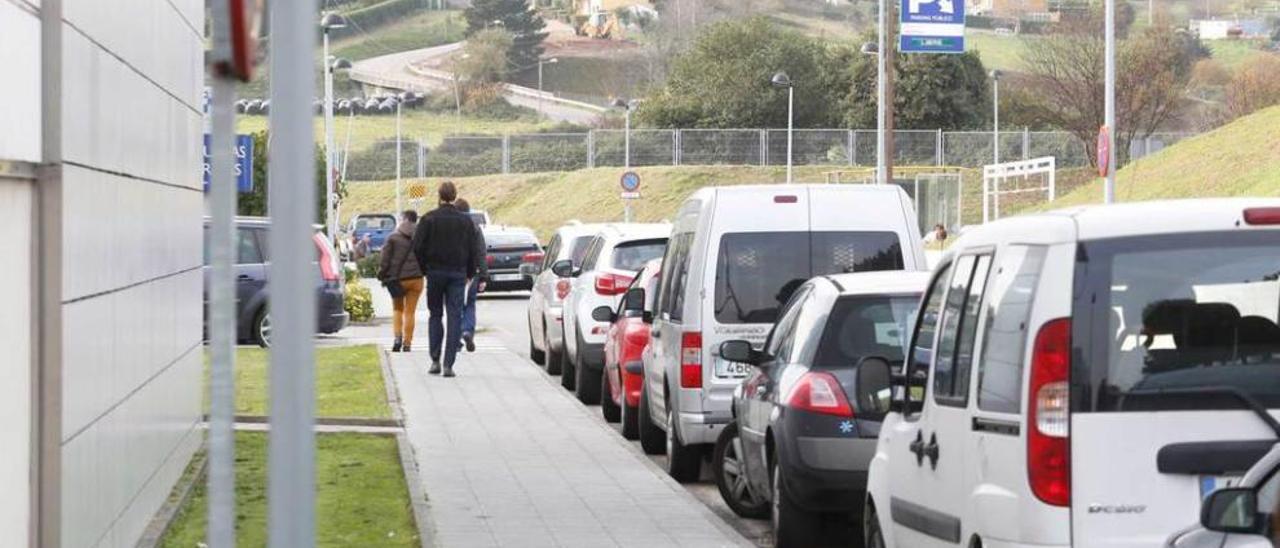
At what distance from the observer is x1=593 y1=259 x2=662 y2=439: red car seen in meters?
17.2

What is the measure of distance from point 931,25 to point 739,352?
25781mm

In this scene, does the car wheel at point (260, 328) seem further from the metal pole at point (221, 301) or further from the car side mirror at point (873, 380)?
the metal pole at point (221, 301)

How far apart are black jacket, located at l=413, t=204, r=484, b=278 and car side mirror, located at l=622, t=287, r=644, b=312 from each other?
4.73 metres

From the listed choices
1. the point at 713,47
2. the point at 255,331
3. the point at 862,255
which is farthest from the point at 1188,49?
the point at 862,255

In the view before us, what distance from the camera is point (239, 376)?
842 inches

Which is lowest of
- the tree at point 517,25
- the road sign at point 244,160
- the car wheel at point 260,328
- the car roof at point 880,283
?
the car wheel at point 260,328

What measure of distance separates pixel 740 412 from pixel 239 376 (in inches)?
406

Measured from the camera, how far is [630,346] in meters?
Answer: 17.3

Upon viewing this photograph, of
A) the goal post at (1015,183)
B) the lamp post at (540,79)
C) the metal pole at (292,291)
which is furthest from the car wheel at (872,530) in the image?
the lamp post at (540,79)

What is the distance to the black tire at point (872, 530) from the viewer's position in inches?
333

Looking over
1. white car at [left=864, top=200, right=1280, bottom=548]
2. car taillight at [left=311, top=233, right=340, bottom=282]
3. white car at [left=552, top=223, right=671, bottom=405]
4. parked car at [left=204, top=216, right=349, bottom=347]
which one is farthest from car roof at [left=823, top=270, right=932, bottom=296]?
car taillight at [left=311, top=233, right=340, bottom=282]

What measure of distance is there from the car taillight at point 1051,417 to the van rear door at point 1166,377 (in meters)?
0.03

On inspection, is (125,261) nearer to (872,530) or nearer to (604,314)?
(872,530)

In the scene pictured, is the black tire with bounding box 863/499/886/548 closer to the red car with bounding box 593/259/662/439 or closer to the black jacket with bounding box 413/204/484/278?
the red car with bounding box 593/259/662/439
